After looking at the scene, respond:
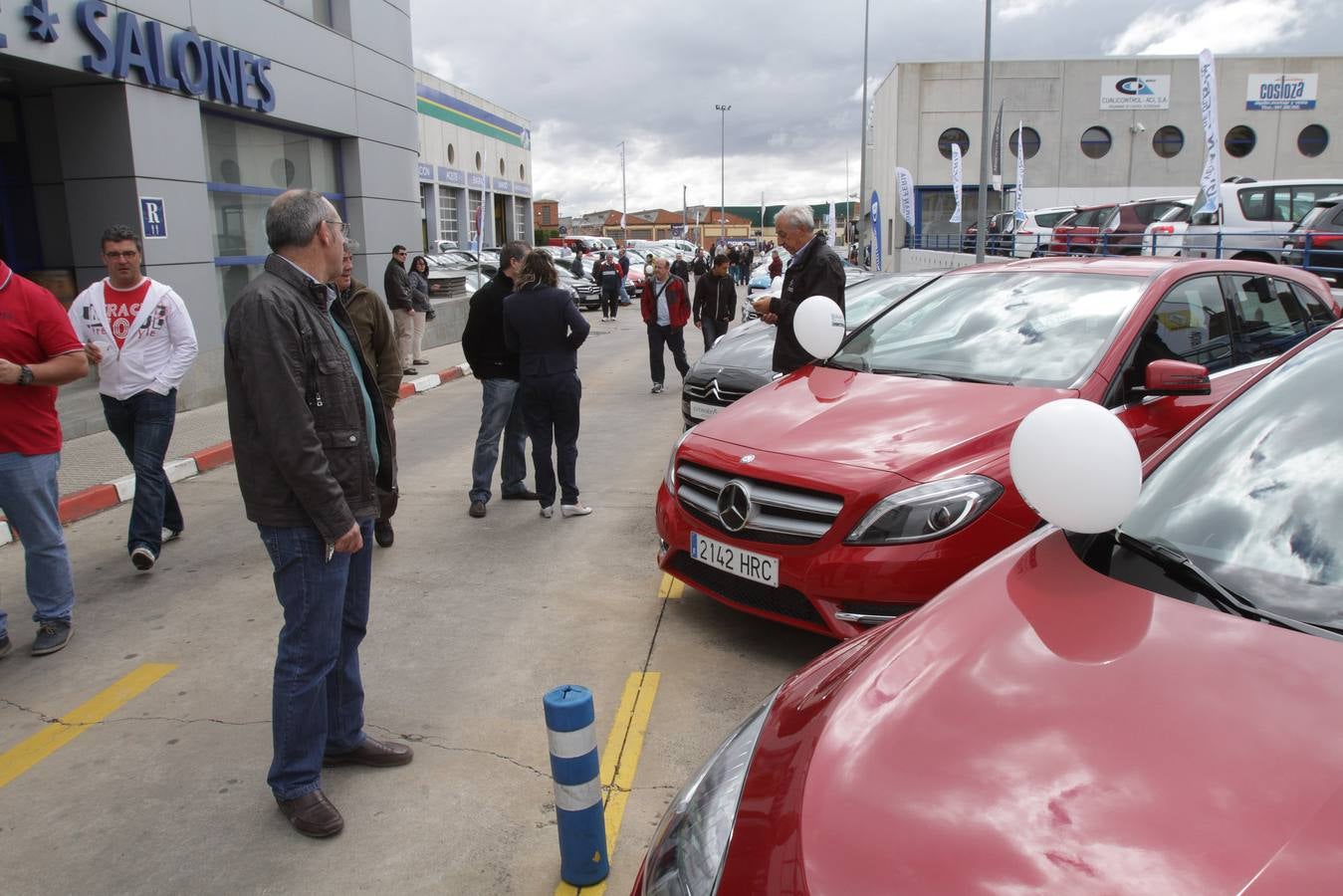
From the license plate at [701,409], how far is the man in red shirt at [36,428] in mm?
4816

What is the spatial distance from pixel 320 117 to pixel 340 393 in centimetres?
1285

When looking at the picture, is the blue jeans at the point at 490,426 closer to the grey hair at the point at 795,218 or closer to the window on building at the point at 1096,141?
the grey hair at the point at 795,218

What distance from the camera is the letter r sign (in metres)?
10.3

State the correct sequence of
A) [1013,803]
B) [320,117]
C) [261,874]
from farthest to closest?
1. [320,117]
2. [261,874]
3. [1013,803]

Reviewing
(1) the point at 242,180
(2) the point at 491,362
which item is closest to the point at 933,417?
(2) the point at 491,362

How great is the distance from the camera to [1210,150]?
17.9m

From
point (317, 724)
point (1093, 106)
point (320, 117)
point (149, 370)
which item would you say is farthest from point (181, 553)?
point (1093, 106)

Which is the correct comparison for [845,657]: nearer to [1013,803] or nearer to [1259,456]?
[1013,803]

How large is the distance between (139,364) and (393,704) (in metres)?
2.87

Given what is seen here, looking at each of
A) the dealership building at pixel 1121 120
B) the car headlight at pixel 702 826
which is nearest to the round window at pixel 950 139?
the dealership building at pixel 1121 120

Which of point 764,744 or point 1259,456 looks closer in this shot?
point 764,744

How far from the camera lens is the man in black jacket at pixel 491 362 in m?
6.72

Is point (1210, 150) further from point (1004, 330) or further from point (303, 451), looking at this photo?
point (303, 451)

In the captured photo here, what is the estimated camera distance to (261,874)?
2883mm
